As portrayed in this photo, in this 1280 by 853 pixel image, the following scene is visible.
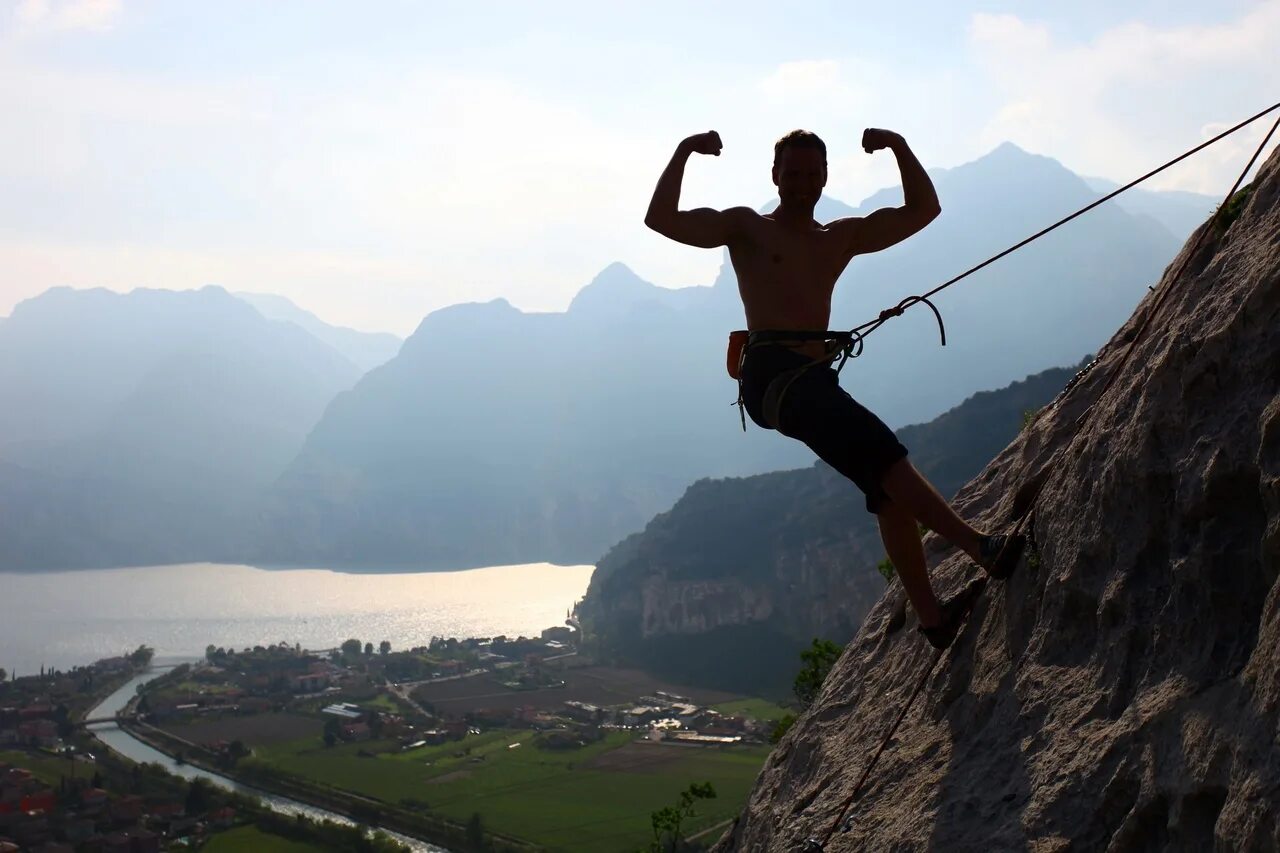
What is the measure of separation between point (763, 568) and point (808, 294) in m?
81.2

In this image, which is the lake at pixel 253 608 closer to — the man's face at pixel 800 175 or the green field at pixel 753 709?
the green field at pixel 753 709

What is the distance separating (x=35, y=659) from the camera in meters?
93.4

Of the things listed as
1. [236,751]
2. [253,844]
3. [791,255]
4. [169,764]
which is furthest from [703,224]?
[169,764]

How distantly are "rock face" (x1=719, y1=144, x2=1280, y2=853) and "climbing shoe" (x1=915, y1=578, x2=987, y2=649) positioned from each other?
0.26ft

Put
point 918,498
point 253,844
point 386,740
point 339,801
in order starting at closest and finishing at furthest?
point 918,498 < point 253,844 < point 339,801 < point 386,740

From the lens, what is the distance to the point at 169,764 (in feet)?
192

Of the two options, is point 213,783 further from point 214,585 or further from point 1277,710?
point 214,585

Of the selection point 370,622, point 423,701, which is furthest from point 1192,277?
point 370,622

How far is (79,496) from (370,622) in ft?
359

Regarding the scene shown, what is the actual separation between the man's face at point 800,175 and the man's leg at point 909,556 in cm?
155

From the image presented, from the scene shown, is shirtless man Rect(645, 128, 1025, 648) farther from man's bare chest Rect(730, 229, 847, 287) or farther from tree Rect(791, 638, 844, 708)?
tree Rect(791, 638, 844, 708)

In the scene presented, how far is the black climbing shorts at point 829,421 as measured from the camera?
4641mm

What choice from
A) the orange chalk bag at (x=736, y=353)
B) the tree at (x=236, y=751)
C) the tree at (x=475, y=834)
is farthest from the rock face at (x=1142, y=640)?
the tree at (x=236, y=751)

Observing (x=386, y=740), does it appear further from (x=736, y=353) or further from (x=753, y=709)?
(x=736, y=353)
